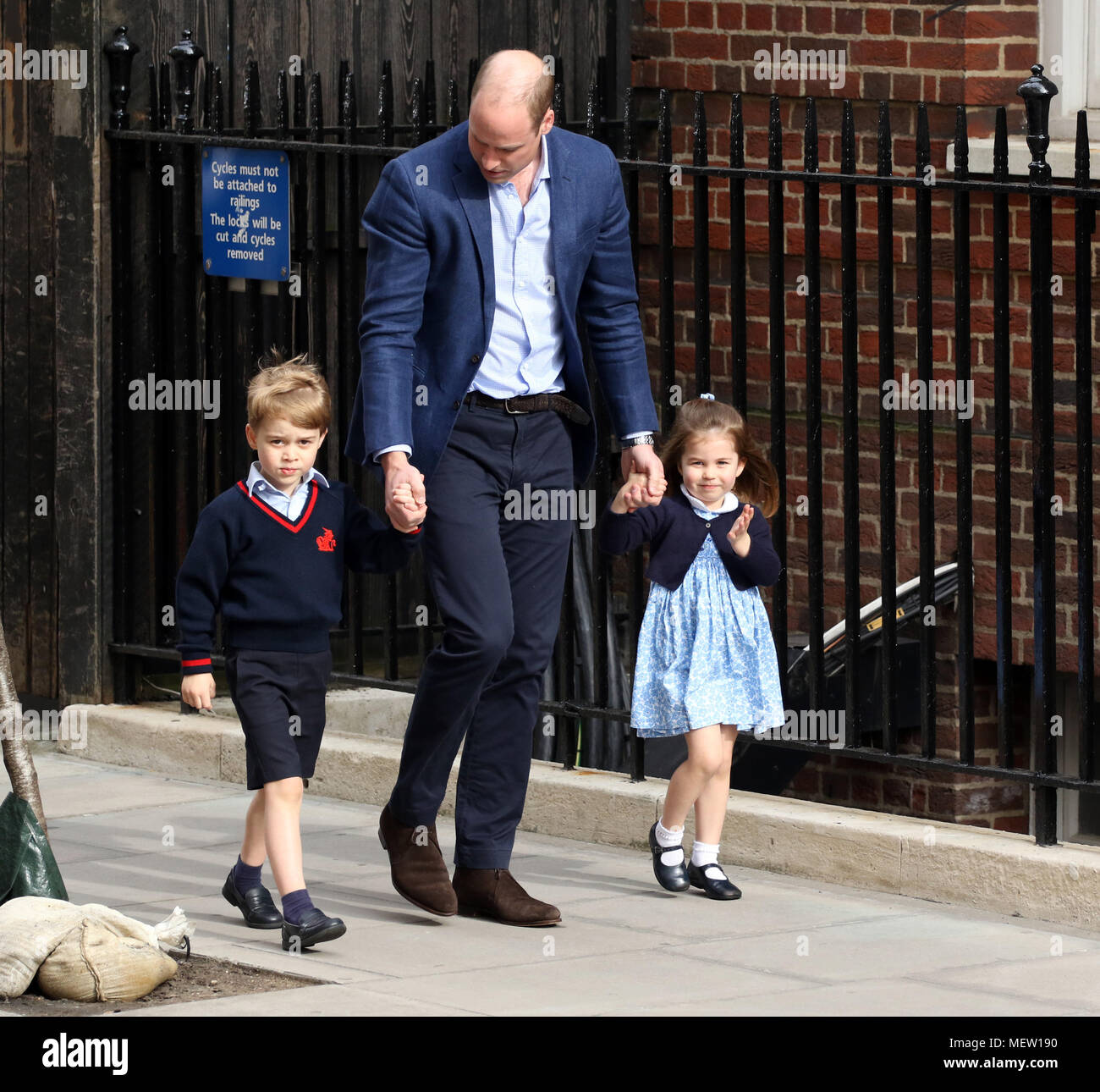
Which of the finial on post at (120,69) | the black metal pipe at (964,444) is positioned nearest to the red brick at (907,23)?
the black metal pipe at (964,444)

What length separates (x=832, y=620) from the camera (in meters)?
8.06

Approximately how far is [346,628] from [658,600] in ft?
7.90

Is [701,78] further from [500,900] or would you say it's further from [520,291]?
[500,900]

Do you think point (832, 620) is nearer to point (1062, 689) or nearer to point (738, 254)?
point (1062, 689)

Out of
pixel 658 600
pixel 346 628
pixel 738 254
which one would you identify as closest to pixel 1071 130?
pixel 738 254

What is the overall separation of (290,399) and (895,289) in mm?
3155

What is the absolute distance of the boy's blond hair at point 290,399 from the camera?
17.2 ft

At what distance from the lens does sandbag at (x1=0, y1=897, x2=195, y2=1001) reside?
470 centimetres

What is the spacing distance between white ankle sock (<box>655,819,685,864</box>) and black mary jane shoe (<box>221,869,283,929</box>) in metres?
1.06

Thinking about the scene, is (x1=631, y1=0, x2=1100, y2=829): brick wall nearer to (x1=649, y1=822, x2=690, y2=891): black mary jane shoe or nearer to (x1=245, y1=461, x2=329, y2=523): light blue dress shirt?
(x1=649, y1=822, x2=690, y2=891): black mary jane shoe

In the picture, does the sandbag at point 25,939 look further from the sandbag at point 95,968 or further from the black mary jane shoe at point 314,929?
the black mary jane shoe at point 314,929
